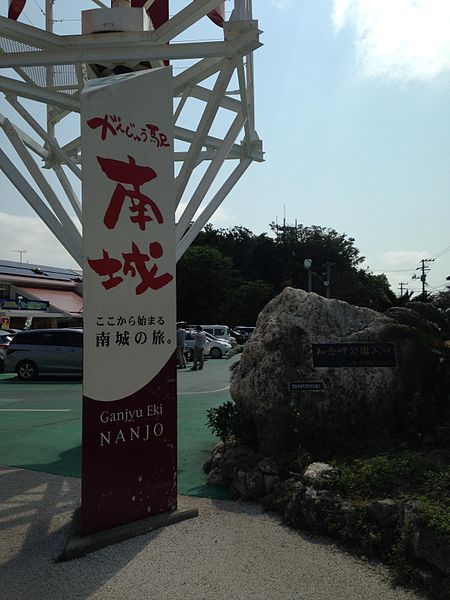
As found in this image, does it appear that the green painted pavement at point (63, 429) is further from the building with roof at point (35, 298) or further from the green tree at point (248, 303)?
the green tree at point (248, 303)

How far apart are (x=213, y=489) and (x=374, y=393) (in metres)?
2.02

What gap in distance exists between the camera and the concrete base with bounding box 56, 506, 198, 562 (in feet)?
13.5

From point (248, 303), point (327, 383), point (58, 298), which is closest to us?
point (327, 383)

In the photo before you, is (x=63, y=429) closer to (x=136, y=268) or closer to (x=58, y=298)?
(x=136, y=268)

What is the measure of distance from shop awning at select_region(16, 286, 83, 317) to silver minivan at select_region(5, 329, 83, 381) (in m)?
18.0

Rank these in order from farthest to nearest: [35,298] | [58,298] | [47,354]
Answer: [58,298] < [35,298] < [47,354]

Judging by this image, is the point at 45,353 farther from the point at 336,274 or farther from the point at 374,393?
the point at 336,274

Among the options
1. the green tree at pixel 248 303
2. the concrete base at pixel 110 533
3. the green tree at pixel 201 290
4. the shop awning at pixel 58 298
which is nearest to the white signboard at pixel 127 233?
the concrete base at pixel 110 533

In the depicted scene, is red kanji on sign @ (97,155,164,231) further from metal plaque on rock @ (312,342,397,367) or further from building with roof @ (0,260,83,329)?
building with roof @ (0,260,83,329)

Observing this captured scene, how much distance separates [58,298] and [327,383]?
3591 centimetres

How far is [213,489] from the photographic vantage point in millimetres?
5797

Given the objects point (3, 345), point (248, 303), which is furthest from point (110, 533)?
point (248, 303)

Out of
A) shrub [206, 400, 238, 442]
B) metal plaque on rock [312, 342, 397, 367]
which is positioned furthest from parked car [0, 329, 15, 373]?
metal plaque on rock [312, 342, 397, 367]

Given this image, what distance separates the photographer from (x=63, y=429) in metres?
9.18
